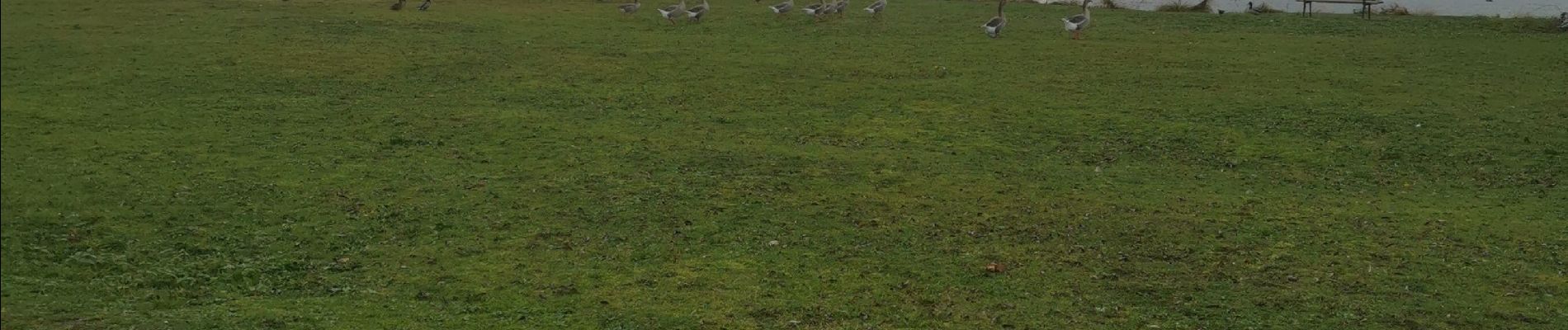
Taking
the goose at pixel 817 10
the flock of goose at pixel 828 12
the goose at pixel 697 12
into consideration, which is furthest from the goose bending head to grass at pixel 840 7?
the goose at pixel 697 12

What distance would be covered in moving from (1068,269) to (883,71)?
21.2ft

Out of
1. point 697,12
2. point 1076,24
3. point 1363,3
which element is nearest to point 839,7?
point 697,12

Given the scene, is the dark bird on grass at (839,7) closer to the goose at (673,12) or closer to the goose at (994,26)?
the goose at (673,12)

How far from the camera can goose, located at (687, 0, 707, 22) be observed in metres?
17.0

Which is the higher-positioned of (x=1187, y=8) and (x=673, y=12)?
(x=673, y=12)

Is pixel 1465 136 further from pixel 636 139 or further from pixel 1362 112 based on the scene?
pixel 636 139

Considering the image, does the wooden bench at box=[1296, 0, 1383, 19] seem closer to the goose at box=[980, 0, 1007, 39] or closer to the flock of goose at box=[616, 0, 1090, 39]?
the flock of goose at box=[616, 0, 1090, 39]

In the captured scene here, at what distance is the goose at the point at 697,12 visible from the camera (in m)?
17.0

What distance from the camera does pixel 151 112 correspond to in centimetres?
1063

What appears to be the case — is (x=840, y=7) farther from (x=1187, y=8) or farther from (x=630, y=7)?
(x=1187, y=8)

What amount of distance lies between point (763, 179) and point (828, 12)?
29.1ft

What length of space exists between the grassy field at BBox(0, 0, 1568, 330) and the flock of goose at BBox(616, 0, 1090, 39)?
58cm

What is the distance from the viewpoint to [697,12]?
1719cm

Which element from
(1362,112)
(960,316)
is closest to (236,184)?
(960,316)
